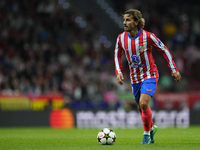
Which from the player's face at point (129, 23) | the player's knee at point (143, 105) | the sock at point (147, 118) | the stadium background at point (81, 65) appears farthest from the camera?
the stadium background at point (81, 65)

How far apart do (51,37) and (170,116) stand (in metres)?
6.97

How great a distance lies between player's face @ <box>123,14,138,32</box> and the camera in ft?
21.2

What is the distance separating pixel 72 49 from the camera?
59.3ft

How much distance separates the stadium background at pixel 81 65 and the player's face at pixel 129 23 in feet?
27.7

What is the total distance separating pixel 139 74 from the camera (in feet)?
21.4

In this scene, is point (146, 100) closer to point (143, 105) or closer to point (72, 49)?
point (143, 105)

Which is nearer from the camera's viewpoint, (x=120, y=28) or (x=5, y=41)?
(x=5, y=41)

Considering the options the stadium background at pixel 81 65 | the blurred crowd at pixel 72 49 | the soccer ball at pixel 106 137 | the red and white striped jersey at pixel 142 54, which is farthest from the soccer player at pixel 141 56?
the blurred crowd at pixel 72 49

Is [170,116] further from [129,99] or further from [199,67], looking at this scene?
[199,67]

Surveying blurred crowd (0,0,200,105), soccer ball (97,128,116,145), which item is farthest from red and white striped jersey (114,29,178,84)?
blurred crowd (0,0,200,105)

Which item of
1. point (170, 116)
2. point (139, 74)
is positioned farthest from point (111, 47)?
point (139, 74)

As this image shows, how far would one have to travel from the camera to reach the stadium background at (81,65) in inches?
573

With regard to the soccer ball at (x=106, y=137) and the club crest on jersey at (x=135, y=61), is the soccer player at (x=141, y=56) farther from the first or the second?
the soccer ball at (x=106, y=137)

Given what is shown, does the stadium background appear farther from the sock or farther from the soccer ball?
the sock
